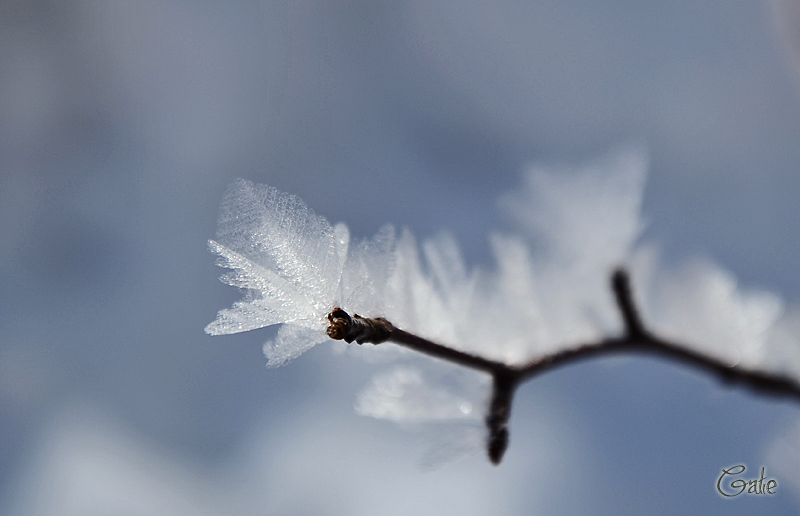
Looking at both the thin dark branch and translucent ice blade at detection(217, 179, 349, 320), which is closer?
translucent ice blade at detection(217, 179, 349, 320)

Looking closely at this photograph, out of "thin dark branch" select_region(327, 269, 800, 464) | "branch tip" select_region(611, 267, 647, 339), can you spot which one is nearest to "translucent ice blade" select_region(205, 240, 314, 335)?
"thin dark branch" select_region(327, 269, 800, 464)

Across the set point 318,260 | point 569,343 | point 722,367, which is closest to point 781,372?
point 722,367

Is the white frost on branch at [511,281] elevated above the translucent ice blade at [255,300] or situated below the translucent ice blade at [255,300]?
above

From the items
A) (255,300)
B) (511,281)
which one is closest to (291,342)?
(255,300)

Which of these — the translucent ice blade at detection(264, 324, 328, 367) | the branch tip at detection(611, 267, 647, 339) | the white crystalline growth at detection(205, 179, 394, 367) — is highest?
the branch tip at detection(611, 267, 647, 339)

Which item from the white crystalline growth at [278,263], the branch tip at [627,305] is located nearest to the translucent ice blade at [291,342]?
the white crystalline growth at [278,263]

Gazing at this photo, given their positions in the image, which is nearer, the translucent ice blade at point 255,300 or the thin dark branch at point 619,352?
the translucent ice blade at point 255,300

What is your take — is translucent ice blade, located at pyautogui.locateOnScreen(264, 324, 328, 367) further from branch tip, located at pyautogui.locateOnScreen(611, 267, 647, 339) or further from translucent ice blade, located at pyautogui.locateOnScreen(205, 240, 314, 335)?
branch tip, located at pyautogui.locateOnScreen(611, 267, 647, 339)

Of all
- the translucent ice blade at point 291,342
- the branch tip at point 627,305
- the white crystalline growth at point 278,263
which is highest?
the branch tip at point 627,305

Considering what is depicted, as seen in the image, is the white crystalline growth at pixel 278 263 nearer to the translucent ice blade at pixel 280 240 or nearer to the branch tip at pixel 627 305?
the translucent ice blade at pixel 280 240

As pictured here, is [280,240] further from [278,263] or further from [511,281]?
[511,281]
